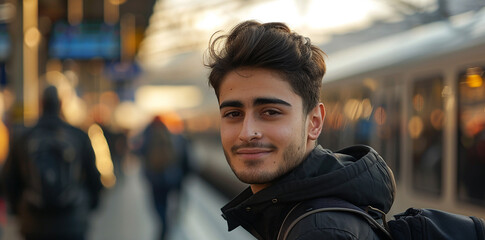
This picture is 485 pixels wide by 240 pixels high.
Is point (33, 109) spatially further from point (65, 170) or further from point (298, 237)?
point (298, 237)

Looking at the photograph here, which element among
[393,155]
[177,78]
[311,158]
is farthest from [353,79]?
[177,78]

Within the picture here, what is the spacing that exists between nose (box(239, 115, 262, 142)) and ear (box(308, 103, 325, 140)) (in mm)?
171

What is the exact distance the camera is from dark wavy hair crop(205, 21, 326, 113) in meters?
1.78

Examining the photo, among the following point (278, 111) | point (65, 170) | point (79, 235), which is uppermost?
point (278, 111)

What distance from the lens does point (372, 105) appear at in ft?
29.5

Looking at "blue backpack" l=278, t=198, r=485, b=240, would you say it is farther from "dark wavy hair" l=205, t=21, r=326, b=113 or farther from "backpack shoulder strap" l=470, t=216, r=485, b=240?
"dark wavy hair" l=205, t=21, r=326, b=113

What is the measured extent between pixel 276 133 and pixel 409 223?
38cm

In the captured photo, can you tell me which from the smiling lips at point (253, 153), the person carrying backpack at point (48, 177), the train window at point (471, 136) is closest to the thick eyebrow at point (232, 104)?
the smiling lips at point (253, 153)

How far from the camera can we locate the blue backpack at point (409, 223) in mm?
1637

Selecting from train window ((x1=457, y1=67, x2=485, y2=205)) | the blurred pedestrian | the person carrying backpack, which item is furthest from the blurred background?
the person carrying backpack

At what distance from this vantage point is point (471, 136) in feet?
20.1

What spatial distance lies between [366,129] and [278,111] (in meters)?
7.61

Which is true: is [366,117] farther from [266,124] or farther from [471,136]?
[266,124]

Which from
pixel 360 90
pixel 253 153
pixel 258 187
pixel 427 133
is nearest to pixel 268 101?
pixel 253 153
